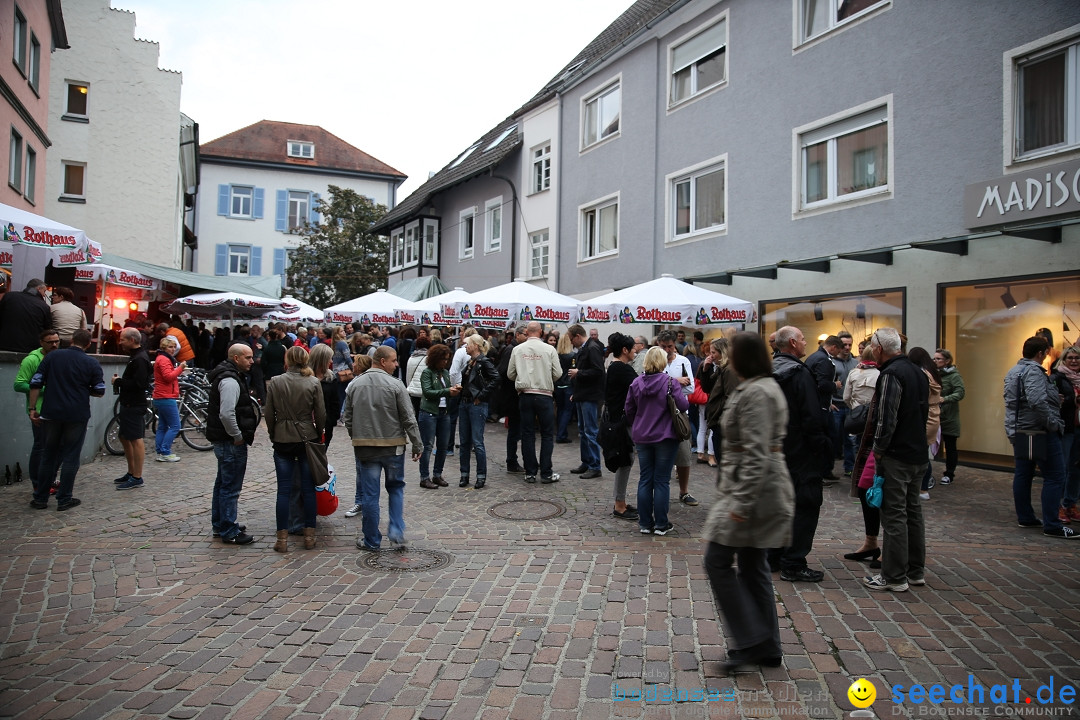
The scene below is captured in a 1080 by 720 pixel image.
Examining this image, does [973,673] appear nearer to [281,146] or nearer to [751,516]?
[751,516]

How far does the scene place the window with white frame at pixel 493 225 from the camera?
2488cm

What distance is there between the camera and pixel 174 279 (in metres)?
18.2

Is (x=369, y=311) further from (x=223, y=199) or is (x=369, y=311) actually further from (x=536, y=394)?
(x=223, y=199)

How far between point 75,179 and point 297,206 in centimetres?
2108

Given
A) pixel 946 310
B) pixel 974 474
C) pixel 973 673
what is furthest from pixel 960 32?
pixel 973 673

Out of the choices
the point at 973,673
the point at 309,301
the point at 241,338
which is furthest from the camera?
the point at 309,301

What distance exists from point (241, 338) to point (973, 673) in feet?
58.1

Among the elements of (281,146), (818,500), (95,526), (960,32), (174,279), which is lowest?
(95,526)

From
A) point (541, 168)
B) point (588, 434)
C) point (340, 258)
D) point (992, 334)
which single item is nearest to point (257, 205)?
point (340, 258)

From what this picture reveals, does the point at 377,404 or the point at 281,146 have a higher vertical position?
the point at 281,146

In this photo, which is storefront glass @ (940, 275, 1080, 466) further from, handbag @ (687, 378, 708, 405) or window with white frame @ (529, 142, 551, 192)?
window with white frame @ (529, 142, 551, 192)

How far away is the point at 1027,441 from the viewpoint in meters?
6.56

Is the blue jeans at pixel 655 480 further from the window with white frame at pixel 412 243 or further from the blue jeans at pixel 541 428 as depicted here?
the window with white frame at pixel 412 243

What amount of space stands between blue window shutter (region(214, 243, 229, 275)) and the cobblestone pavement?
134ft
